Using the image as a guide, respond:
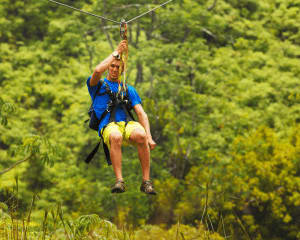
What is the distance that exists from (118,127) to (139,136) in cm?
19

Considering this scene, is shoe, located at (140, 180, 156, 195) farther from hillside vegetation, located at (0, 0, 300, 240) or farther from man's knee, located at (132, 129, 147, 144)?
hillside vegetation, located at (0, 0, 300, 240)

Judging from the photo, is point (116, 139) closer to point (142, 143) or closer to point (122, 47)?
point (142, 143)

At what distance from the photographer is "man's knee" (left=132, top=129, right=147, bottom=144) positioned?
10.5 feet

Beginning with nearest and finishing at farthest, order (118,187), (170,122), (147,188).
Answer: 1. (118,187)
2. (147,188)
3. (170,122)

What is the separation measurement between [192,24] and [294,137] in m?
5.08

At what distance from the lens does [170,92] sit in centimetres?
1519

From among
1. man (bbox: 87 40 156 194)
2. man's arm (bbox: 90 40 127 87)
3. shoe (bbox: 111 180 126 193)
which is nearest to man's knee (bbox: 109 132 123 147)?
man (bbox: 87 40 156 194)

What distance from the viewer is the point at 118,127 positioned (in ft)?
10.7

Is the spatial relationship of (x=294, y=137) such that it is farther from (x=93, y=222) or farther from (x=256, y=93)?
(x=93, y=222)

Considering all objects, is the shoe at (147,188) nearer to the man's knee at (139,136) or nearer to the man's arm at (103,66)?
the man's knee at (139,136)

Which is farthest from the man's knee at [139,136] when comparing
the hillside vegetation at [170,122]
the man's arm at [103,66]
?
the hillside vegetation at [170,122]

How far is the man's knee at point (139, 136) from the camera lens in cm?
320

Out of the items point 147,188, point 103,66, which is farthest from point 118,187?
point 103,66

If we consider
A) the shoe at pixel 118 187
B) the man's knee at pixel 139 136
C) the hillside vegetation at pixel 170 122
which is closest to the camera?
the shoe at pixel 118 187
